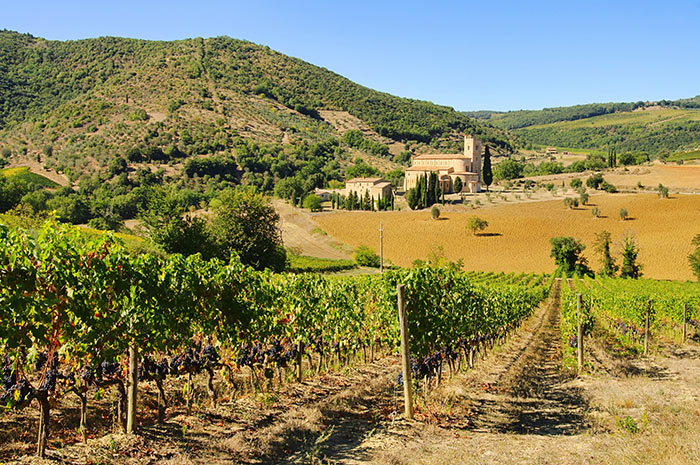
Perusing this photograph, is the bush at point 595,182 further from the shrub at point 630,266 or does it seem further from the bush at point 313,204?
the bush at point 313,204

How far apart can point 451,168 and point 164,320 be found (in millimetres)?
104458

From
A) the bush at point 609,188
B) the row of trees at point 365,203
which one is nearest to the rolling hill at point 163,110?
the row of trees at point 365,203

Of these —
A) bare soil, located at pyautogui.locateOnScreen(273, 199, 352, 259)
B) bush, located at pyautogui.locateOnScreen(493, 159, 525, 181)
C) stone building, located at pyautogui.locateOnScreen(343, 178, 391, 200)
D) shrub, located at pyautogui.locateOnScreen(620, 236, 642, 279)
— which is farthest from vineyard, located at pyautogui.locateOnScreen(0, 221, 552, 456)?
bush, located at pyautogui.locateOnScreen(493, 159, 525, 181)

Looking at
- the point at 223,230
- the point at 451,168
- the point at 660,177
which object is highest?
the point at 451,168

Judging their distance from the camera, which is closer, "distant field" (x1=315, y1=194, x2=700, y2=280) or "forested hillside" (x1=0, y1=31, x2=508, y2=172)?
"distant field" (x1=315, y1=194, x2=700, y2=280)

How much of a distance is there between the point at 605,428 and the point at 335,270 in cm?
3973

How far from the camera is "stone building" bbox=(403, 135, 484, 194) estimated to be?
4097 inches

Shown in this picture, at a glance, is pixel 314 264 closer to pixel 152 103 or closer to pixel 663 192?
pixel 663 192

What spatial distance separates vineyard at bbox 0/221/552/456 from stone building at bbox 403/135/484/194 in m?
84.4

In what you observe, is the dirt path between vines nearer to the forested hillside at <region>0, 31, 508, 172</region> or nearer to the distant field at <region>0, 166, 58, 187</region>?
the distant field at <region>0, 166, 58, 187</region>

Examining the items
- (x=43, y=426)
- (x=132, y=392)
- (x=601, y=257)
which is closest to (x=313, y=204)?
(x=601, y=257)

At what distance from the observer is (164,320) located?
723 cm

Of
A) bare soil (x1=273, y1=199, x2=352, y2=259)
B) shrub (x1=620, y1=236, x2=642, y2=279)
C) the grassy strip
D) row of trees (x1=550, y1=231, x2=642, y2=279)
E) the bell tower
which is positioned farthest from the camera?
the bell tower

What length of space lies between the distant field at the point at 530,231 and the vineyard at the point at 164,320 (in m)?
44.8
